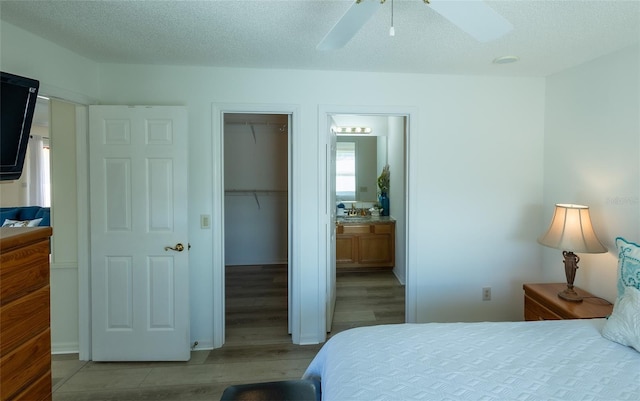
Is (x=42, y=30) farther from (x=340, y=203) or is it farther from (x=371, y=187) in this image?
(x=371, y=187)

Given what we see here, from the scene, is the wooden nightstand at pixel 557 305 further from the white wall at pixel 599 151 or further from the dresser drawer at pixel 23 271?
the dresser drawer at pixel 23 271

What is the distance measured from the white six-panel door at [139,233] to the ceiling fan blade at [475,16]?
1.95 metres

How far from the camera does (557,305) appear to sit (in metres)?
Answer: 2.14

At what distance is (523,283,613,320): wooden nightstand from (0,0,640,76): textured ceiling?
5.61 ft

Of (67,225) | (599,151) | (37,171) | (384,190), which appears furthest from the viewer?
(37,171)

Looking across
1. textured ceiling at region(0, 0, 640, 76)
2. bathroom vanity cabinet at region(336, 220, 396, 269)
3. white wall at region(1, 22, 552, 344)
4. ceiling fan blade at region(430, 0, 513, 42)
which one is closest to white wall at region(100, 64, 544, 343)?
white wall at region(1, 22, 552, 344)

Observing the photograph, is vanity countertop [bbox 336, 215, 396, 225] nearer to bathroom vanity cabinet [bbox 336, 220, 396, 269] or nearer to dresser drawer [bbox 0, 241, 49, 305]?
bathroom vanity cabinet [bbox 336, 220, 396, 269]

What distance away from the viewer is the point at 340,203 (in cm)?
514

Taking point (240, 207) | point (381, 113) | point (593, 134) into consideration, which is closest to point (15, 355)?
point (381, 113)

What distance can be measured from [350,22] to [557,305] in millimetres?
2198

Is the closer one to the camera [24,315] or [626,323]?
[24,315]

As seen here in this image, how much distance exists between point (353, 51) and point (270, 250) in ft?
12.2

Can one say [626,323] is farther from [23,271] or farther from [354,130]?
[354,130]

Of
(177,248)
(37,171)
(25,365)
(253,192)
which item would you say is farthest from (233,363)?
(37,171)
